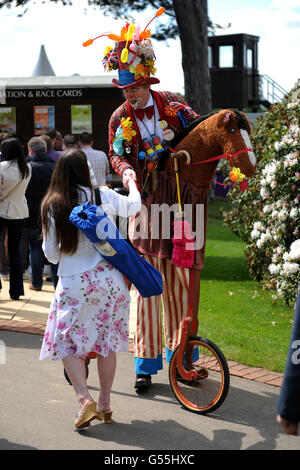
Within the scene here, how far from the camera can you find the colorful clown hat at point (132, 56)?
17.0 feet

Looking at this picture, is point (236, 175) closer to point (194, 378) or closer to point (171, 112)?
point (171, 112)

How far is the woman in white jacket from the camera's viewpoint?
4.41 metres

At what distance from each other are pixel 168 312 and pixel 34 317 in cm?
269

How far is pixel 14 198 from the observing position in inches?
333

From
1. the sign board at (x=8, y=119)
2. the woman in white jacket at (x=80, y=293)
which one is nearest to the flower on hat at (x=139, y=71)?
the woman in white jacket at (x=80, y=293)

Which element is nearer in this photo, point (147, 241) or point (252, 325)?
point (147, 241)

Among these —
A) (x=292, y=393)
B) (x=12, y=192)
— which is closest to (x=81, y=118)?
(x=12, y=192)

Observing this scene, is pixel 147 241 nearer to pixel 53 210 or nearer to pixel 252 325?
pixel 53 210

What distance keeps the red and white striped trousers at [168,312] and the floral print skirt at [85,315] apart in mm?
800

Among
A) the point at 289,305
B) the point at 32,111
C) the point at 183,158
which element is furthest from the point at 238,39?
the point at 183,158

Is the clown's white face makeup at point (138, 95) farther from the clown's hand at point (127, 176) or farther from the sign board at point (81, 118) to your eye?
the sign board at point (81, 118)

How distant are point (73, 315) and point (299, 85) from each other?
5272 mm

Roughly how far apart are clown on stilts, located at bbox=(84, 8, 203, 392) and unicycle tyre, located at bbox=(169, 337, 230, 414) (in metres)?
0.28

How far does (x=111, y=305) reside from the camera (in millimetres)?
4484
